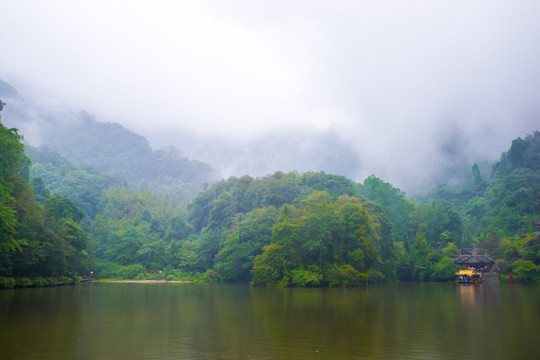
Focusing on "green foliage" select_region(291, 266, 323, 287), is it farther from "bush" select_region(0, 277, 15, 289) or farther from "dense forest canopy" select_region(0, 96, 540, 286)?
"bush" select_region(0, 277, 15, 289)

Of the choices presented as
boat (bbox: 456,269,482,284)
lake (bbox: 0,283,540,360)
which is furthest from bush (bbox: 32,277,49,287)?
boat (bbox: 456,269,482,284)

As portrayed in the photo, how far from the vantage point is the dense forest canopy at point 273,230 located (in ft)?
122

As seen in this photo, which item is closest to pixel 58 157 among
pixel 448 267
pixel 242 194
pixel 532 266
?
pixel 242 194

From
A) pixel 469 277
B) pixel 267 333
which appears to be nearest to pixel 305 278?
pixel 469 277

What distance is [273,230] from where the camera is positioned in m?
45.3

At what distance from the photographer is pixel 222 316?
17.8 m

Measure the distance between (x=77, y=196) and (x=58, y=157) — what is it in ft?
165

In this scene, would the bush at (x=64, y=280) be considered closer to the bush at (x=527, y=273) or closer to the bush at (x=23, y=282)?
the bush at (x=23, y=282)

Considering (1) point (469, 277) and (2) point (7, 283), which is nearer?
(2) point (7, 283)

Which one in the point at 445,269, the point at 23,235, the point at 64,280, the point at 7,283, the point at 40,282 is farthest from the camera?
the point at 445,269

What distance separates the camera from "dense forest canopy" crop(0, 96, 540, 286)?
37.1m

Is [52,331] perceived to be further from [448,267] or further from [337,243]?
[448,267]

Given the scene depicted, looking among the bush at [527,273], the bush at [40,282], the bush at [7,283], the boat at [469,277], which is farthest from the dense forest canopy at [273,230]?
the boat at [469,277]

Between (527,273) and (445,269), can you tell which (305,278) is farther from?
(527,273)
